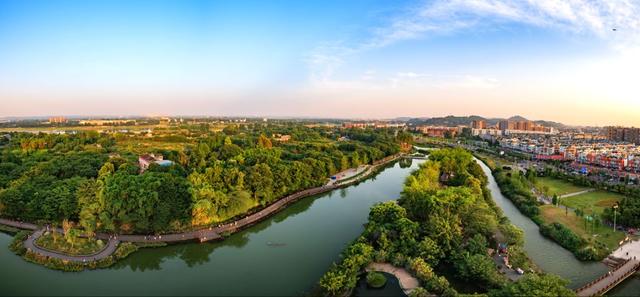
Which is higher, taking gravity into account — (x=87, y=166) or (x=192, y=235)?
(x=87, y=166)

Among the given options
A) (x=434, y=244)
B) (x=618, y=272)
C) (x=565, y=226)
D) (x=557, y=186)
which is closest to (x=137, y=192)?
(x=434, y=244)

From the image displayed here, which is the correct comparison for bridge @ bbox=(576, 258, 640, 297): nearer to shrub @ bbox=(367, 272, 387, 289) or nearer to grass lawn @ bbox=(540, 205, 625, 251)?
grass lawn @ bbox=(540, 205, 625, 251)

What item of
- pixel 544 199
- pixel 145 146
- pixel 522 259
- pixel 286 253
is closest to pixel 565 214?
pixel 544 199

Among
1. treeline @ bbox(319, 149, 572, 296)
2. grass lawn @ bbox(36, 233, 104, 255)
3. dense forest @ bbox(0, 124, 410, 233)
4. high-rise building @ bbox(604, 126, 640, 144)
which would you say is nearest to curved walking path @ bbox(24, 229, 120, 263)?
grass lawn @ bbox(36, 233, 104, 255)

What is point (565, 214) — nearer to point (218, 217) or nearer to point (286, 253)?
point (286, 253)

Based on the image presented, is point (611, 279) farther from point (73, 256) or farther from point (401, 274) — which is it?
point (73, 256)

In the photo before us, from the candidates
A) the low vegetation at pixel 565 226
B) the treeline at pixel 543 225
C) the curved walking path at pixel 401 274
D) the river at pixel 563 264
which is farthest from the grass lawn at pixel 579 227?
the curved walking path at pixel 401 274

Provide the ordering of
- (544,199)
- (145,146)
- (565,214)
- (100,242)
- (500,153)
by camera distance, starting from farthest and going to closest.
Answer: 1. (500,153)
2. (145,146)
3. (544,199)
4. (565,214)
5. (100,242)
